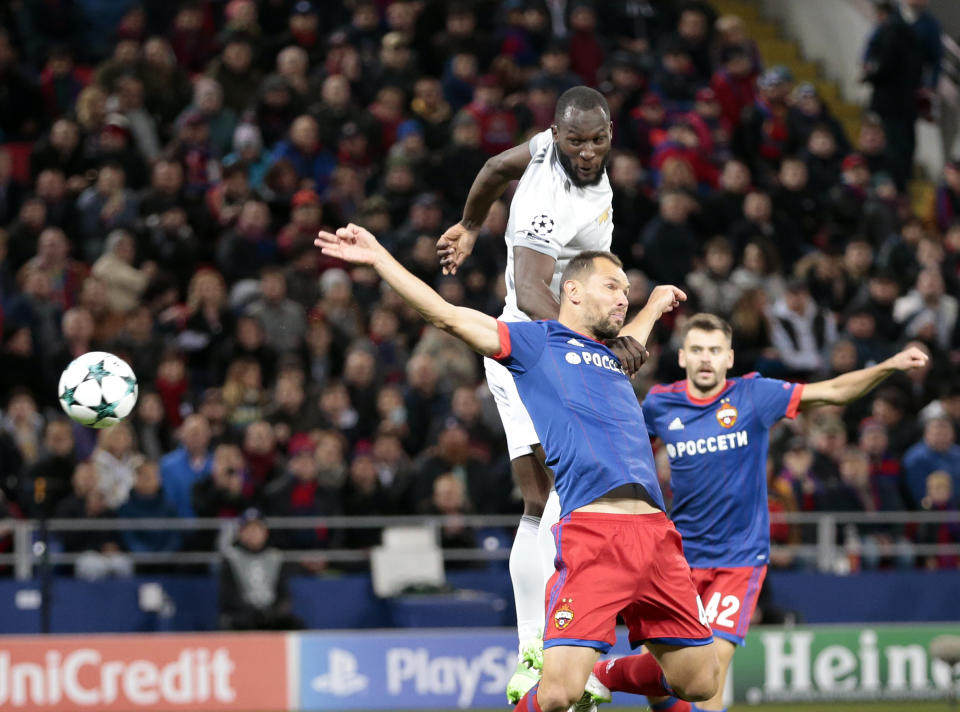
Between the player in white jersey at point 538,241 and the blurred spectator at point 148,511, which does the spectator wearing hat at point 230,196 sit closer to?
the blurred spectator at point 148,511

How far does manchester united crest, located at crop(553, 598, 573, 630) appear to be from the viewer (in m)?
6.84

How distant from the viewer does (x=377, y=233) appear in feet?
48.9

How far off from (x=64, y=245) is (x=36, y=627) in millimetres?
3431

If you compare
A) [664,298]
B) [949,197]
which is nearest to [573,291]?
[664,298]

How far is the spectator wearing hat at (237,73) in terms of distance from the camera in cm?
1617

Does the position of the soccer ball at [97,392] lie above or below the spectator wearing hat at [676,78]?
below

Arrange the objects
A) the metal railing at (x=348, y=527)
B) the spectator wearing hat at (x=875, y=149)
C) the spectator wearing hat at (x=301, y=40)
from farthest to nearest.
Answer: the spectator wearing hat at (x=875, y=149), the spectator wearing hat at (x=301, y=40), the metal railing at (x=348, y=527)

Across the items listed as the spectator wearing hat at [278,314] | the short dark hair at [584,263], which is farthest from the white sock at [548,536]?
the spectator wearing hat at [278,314]

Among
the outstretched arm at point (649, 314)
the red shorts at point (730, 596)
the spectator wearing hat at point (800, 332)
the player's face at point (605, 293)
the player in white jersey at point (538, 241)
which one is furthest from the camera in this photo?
the spectator wearing hat at point (800, 332)

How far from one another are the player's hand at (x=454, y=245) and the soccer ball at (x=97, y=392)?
2.26m

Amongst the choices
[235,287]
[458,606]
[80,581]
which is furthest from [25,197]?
[458,606]

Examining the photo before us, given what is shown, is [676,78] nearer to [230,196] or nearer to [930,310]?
[930,310]

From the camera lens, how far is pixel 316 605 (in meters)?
13.3

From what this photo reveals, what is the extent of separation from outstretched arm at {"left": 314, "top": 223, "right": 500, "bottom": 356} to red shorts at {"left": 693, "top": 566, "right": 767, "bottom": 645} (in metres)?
2.30
